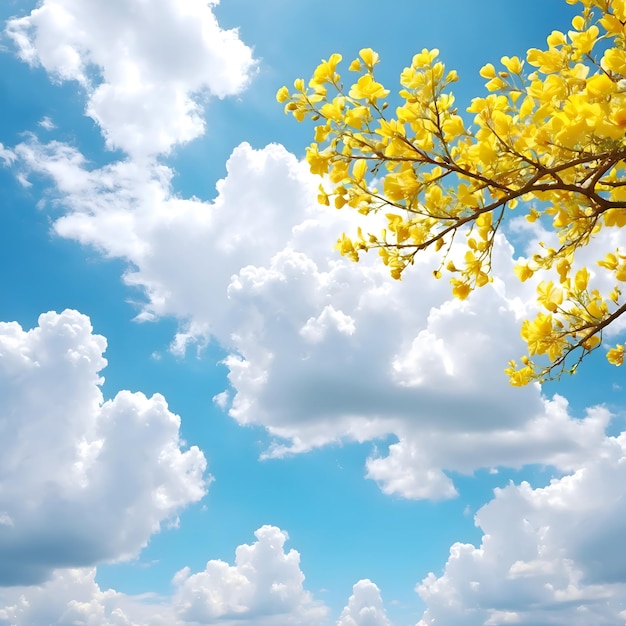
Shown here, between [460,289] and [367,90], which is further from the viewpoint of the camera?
[460,289]

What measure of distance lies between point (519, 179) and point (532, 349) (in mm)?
2024

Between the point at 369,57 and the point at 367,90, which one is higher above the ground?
the point at 369,57

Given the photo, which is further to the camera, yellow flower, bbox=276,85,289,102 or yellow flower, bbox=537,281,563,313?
yellow flower, bbox=537,281,563,313

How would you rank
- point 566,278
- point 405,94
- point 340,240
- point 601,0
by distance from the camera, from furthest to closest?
1. point 566,278
2. point 340,240
3. point 601,0
4. point 405,94

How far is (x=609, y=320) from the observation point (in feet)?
20.8

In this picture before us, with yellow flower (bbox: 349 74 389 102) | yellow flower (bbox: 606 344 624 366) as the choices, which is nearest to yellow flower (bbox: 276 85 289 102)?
yellow flower (bbox: 349 74 389 102)

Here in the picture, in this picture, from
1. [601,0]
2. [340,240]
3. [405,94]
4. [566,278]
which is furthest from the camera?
[566,278]

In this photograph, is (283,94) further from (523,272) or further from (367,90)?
(523,272)

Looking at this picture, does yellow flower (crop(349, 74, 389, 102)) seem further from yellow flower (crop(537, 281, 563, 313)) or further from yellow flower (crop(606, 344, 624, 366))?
yellow flower (crop(606, 344, 624, 366))

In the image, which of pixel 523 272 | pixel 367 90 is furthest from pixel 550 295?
pixel 367 90

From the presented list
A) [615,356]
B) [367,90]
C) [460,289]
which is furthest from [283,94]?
[615,356]

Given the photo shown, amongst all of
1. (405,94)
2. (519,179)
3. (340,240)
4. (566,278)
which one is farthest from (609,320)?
(405,94)

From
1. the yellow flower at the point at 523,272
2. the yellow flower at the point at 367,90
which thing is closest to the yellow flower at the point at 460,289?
the yellow flower at the point at 523,272

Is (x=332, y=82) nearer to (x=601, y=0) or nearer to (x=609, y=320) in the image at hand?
(x=601, y=0)
